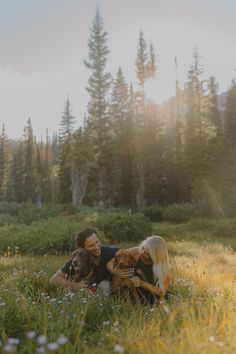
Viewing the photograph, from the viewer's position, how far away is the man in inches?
211

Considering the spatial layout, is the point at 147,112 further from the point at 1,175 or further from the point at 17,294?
the point at 17,294

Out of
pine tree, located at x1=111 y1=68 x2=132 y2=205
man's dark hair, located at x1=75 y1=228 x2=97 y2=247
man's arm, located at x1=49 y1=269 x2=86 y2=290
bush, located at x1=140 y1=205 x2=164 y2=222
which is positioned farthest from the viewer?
pine tree, located at x1=111 y1=68 x2=132 y2=205

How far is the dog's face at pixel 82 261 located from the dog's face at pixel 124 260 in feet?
1.78

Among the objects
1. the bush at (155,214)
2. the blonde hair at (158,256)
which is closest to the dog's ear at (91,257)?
the blonde hair at (158,256)

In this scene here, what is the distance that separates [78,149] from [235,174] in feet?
65.1

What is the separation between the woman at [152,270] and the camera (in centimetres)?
482

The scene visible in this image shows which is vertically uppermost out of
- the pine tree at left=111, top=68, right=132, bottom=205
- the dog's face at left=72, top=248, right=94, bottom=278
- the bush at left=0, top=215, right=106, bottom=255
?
the pine tree at left=111, top=68, right=132, bottom=205

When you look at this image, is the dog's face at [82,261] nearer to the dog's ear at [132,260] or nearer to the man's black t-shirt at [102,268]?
the man's black t-shirt at [102,268]

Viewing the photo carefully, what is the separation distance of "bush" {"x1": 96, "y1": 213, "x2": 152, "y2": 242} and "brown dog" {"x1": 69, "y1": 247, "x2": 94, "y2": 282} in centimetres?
961

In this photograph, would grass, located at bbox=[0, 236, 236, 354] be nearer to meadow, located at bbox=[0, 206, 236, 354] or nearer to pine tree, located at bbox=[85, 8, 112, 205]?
meadow, located at bbox=[0, 206, 236, 354]

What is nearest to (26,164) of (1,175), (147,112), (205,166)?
(1,175)

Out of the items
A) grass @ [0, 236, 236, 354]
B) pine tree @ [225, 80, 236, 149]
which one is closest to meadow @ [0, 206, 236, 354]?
grass @ [0, 236, 236, 354]

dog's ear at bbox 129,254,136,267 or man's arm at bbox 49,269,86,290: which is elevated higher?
dog's ear at bbox 129,254,136,267

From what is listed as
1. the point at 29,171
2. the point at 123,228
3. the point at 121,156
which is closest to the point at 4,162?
the point at 29,171
